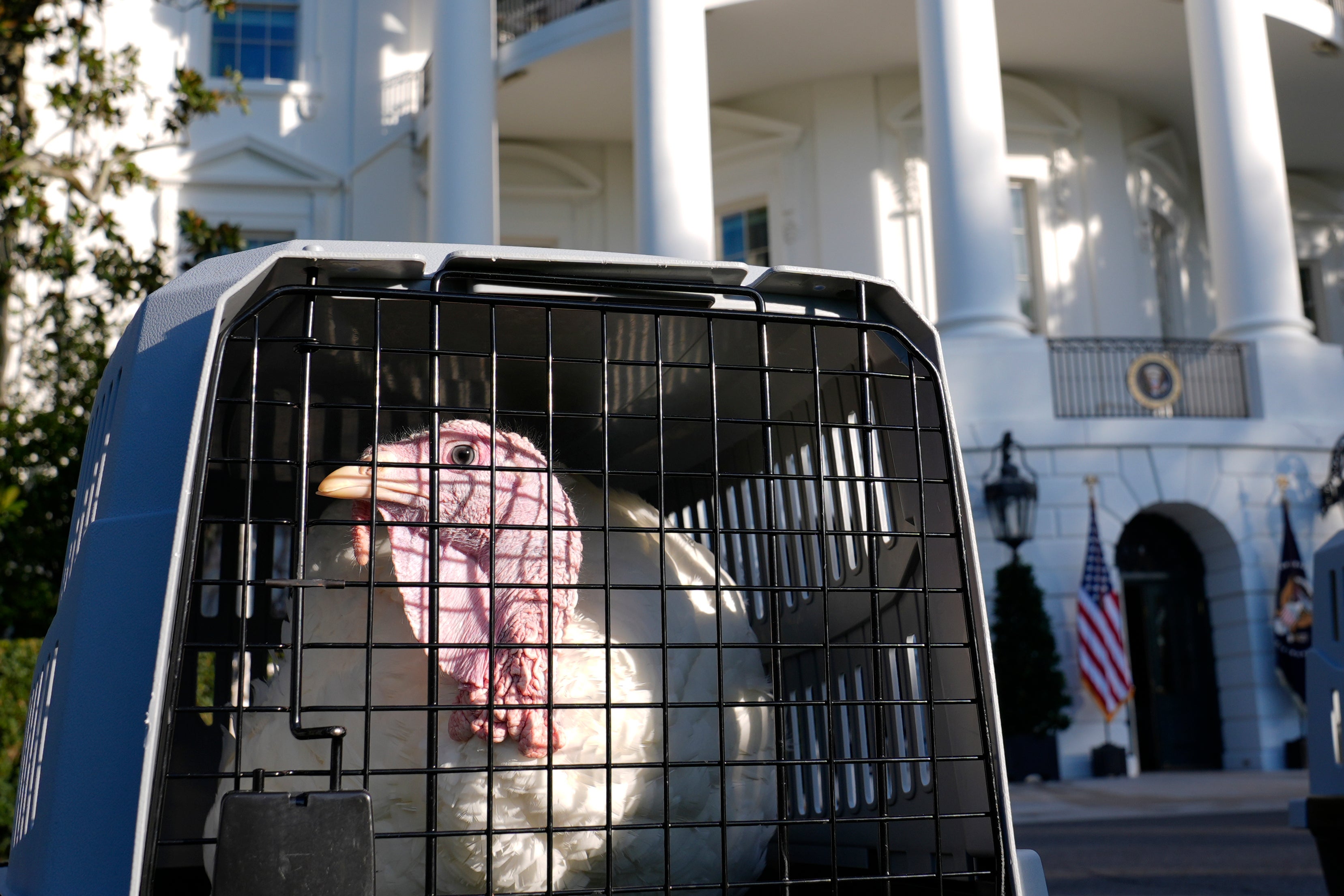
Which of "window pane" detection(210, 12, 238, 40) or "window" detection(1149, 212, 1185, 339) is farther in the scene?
"window" detection(1149, 212, 1185, 339)

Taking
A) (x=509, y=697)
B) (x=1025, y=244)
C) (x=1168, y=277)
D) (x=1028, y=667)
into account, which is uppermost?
(x=1025, y=244)

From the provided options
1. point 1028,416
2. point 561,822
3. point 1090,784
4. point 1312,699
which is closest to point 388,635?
point 561,822

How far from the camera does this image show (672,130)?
12.1m

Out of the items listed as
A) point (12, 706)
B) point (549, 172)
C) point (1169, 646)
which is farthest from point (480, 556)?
point (549, 172)

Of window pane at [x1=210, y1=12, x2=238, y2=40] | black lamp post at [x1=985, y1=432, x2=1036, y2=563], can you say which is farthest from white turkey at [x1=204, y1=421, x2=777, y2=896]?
window pane at [x1=210, y1=12, x2=238, y2=40]

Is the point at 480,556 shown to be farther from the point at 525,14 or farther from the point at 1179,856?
the point at 525,14

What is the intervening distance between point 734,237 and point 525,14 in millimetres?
3911

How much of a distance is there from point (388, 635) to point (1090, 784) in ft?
31.8

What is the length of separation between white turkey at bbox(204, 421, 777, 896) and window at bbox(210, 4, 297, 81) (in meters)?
14.9

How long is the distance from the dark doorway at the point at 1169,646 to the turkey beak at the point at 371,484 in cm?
1181

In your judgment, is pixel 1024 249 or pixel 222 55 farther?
pixel 222 55

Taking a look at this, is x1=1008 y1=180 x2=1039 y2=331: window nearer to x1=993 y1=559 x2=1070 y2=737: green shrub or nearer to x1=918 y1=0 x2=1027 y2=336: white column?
x1=918 y1=0 x2=1027 y2=336: white column

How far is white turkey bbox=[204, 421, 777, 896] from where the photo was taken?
6.15 ft

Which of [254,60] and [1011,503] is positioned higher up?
[254,60]
